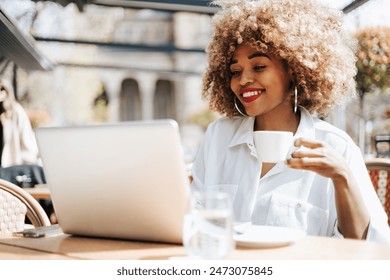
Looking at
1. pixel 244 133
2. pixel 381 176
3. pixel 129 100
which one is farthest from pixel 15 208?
pixel 129 100

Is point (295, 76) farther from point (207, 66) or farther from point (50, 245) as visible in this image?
point (50, 245)

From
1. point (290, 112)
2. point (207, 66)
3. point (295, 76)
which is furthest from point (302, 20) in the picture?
point (207, 66)

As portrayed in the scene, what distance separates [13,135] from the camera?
436cm

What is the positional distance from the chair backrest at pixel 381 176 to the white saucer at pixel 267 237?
0.82 metres

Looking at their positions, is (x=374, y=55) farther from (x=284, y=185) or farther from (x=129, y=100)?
(x=129, y=100)

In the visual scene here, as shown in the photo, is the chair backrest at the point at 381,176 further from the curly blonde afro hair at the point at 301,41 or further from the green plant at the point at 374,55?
the green plant at the point at 374,55

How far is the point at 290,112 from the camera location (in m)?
1.85

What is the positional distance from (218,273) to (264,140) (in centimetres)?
41

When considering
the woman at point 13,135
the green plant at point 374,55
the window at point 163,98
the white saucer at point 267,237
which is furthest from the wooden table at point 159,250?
the window at point 163,98

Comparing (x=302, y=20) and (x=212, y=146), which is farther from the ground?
(x=302, y=20)

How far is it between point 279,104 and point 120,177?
35.8 inches

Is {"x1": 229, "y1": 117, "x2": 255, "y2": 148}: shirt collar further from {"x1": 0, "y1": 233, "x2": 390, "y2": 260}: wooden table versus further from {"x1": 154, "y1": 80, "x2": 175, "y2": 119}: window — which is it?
{"x1": 154, "y1": 80, "x2": 175, "y2": 119}: window

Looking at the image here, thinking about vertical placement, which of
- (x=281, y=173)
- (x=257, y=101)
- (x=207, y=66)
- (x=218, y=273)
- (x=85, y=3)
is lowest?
(x=218, y=273)

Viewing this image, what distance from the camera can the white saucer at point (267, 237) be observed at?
42.8 inches
